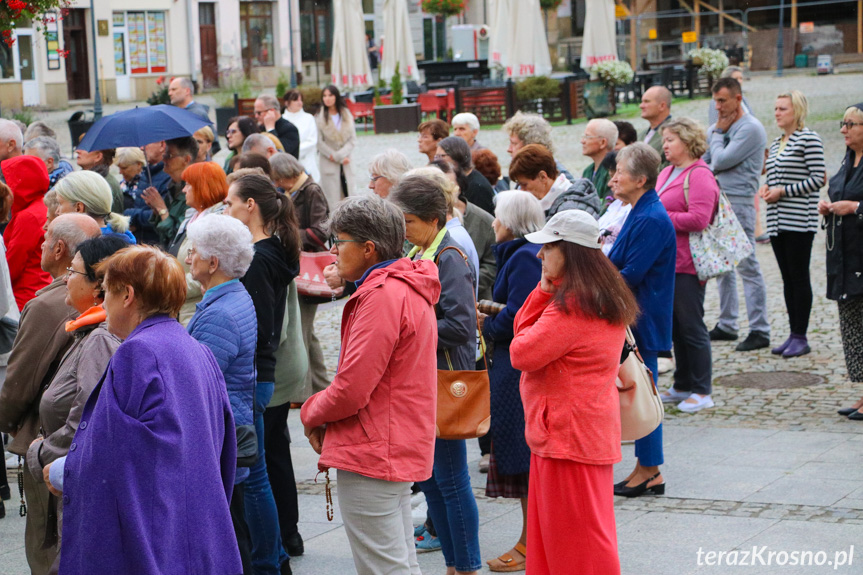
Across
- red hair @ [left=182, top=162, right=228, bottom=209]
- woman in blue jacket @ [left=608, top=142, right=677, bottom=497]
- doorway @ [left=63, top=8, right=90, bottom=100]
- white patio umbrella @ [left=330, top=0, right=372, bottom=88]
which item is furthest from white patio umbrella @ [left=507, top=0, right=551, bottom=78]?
doorway @ [left=63, top=8, right=90, bottom=100]

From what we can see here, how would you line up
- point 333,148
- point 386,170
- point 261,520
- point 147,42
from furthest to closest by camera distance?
point 147,42 → point 333,148 → point 386,170 → point 261,520

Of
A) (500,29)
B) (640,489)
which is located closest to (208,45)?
(500,29)

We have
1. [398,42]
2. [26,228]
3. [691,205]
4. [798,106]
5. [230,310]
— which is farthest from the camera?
[398,42]

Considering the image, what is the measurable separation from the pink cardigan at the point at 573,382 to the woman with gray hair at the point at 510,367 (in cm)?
85

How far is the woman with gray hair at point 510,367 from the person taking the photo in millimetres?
5090

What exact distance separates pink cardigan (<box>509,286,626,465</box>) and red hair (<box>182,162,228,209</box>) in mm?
2470

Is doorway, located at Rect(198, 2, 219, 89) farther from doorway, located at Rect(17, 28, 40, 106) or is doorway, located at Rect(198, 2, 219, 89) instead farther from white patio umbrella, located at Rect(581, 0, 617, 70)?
white patio umbrella, located at Rect(581, 0, 617, 70)

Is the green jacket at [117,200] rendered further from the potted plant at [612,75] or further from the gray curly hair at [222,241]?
the potted plant at [612,75]

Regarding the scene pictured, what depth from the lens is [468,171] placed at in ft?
25.6

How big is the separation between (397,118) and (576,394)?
2264 cm

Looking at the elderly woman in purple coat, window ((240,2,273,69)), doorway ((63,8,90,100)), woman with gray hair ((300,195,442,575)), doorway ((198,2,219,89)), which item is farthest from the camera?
window ((240,2,273,69))

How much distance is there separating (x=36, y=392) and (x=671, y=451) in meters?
4.03

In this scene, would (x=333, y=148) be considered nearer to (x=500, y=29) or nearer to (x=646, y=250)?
(x=646, y=250)

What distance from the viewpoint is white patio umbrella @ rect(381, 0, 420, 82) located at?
27.8 m
